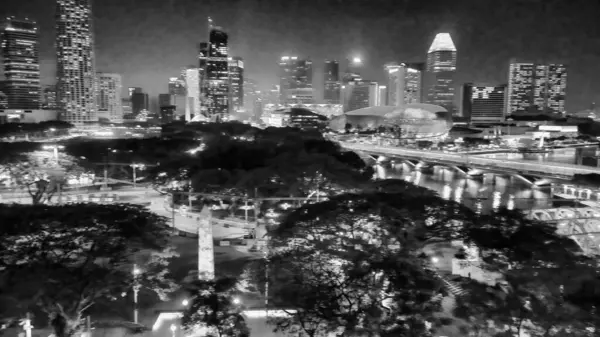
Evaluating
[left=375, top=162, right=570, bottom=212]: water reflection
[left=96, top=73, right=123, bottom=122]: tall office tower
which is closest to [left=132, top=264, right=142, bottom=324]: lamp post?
[left=375, top=162, right=570, bottom=212]: water reflection

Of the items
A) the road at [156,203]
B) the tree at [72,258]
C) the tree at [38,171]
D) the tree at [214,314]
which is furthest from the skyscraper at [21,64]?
the tree at [214,314]

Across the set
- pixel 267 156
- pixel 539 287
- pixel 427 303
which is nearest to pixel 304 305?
pixel 427 303

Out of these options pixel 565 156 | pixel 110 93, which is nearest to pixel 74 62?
pixel 110 93

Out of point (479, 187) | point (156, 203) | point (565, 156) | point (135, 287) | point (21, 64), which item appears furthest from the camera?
point (21, 64)

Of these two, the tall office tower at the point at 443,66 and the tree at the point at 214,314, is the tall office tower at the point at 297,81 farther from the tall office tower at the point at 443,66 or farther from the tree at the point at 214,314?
the tree at the point at 214,314

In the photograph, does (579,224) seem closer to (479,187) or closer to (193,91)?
(479,187)

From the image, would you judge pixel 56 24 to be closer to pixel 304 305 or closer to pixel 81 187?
pixel 81 187
